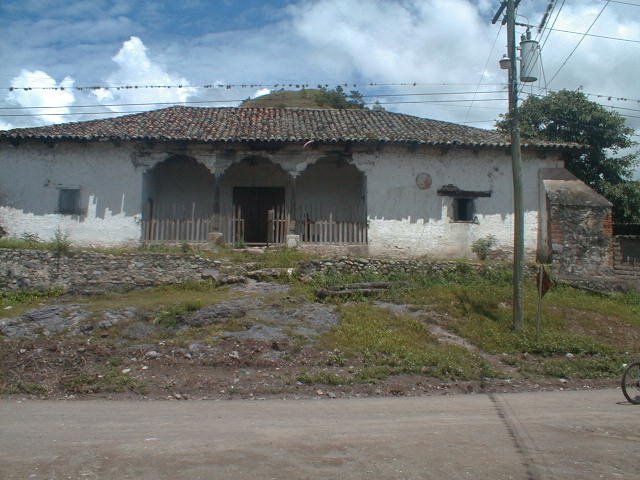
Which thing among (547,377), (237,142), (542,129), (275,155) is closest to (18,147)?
(237,142)

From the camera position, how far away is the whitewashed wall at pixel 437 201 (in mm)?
17688

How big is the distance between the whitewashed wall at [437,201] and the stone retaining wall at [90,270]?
19.8 feet

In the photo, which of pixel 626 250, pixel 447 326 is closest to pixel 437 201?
pixel 447 326

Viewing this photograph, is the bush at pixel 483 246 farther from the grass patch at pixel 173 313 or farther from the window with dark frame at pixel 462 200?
the grass patch at pixel 173 313

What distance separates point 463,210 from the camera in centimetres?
1827

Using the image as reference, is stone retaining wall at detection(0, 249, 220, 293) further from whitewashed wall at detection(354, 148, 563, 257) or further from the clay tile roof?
whitewashed wall at detection(354, 148, 563, 257)

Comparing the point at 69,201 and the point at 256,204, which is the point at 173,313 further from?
the point at 256,204

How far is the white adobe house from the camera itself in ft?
56.4

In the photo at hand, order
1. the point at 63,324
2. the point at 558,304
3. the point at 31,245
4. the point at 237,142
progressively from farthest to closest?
the point at 237,142
the point at 31,245
the point at 558,304
the point at 63,324

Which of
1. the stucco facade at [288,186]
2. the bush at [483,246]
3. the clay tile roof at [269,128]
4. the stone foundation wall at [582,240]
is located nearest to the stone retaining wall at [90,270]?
the stucco facade at [288,186]

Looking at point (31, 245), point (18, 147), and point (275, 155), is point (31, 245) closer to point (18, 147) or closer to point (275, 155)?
point (18, 147)

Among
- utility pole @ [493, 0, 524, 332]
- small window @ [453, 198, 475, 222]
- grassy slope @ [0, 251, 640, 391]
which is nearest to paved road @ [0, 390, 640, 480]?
grassy slope @ [0, 251, 640, 391]

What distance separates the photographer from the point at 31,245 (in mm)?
15445

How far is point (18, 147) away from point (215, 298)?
8.93 m
